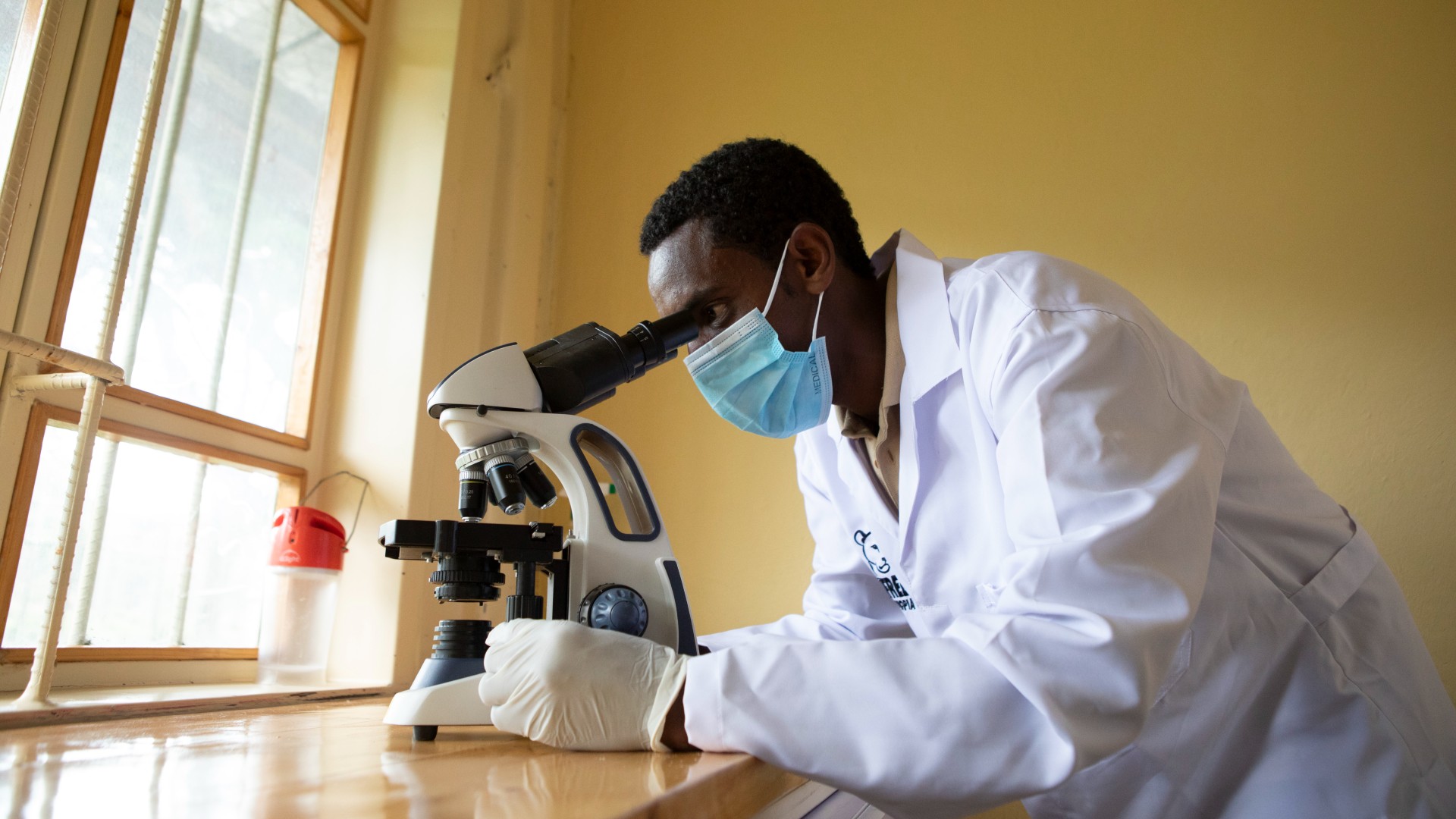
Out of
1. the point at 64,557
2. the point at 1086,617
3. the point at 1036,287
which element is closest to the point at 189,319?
the point at 64,557

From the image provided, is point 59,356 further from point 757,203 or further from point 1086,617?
point 1086,617

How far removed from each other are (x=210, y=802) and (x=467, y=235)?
1.62m

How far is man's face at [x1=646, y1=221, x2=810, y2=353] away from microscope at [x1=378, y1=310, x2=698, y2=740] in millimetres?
130

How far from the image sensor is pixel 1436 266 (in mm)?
1538

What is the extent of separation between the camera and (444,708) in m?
0.90

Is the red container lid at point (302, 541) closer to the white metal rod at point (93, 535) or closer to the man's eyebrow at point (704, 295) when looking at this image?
the white metal rod at point (93, 535)

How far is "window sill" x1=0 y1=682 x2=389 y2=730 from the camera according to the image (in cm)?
100

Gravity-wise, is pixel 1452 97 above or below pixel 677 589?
above

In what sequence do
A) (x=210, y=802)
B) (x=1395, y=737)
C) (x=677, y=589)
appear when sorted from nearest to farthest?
(x=210, y=802) < (x=1395, y=737) < (x=677, y=589)

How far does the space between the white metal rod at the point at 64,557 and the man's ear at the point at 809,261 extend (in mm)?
925

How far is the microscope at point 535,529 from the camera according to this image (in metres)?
0.94

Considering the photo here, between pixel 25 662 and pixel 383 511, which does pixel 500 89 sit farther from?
pixel 25 662

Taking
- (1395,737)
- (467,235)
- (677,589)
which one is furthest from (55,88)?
(1395,737)

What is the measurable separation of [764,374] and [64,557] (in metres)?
0.90
